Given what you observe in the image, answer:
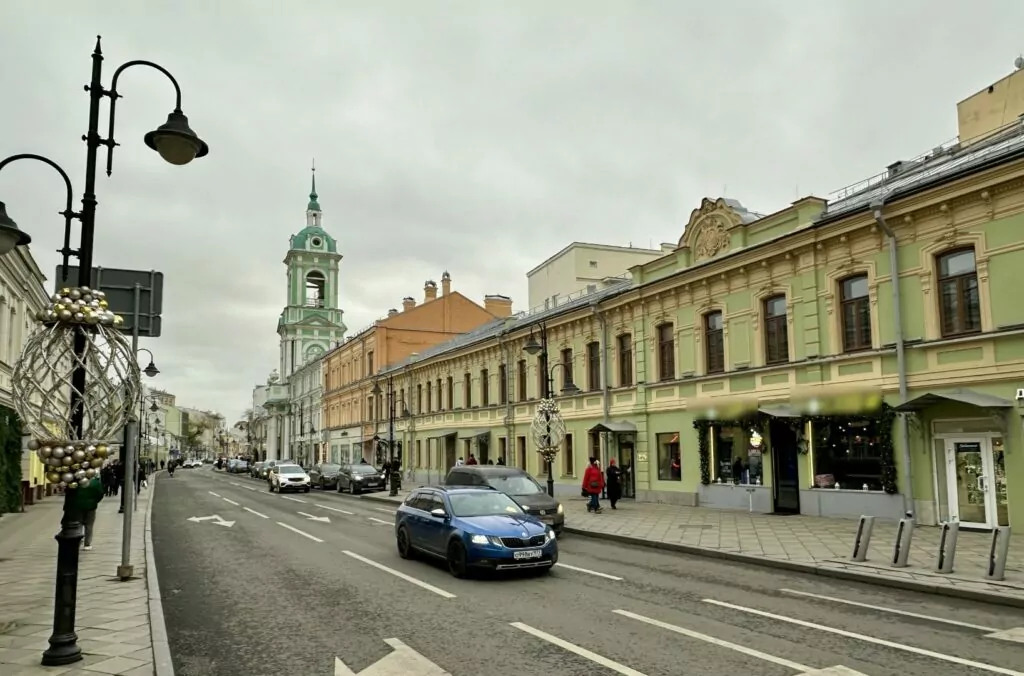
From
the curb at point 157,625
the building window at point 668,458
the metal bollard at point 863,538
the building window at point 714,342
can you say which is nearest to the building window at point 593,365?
the building window at point 668,458

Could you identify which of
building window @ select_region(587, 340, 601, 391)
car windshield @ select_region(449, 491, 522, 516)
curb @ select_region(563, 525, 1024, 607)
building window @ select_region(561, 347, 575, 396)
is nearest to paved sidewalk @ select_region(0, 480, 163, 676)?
car windshield @ select_region(449, 491, 522, 516)

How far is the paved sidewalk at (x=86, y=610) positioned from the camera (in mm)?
7039

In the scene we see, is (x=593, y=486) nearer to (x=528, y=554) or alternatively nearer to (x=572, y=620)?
(x=528, y=554)

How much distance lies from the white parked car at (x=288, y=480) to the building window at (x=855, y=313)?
29918mm

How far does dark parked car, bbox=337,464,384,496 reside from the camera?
37969 millimetres

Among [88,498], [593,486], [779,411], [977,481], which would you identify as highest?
[779,411]

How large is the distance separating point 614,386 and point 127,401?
22.8 m

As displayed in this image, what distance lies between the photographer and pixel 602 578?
12.1 m

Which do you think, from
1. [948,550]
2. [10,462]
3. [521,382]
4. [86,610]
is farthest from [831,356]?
[10,462]

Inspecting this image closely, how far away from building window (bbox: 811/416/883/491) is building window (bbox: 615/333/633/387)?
9.07 metres

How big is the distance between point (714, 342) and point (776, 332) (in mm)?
2614

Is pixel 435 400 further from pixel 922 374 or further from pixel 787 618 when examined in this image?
pixel 787 618

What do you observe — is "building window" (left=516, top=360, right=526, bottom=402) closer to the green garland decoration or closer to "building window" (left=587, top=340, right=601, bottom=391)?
"building window" (left=587, top=340, right=601, bottom=391)

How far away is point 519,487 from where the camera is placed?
18.7 meters
